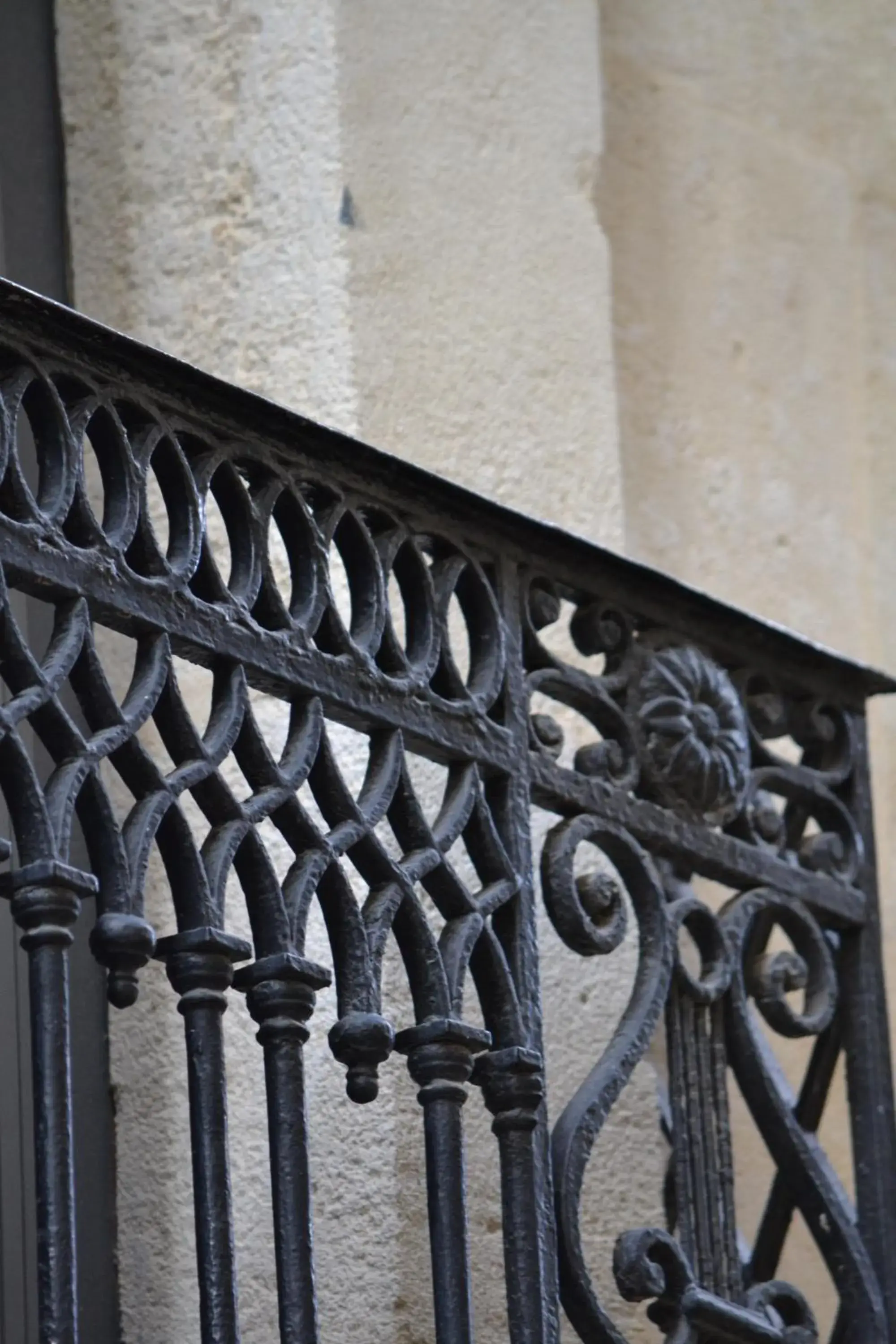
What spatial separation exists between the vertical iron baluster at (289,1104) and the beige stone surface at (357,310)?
524mm

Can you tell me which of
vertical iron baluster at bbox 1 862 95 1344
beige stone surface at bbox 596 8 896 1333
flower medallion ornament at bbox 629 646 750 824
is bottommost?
vertical iron baluster at bbox 1 862 95 1344

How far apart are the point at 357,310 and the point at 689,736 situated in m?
0.57

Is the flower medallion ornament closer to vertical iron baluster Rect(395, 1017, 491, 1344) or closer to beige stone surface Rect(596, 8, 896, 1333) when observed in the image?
vertical iron baluster Rect(395, 1017, 491, 1344)

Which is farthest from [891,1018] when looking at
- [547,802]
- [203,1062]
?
[203,1062]

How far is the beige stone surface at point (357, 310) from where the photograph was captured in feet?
7.36

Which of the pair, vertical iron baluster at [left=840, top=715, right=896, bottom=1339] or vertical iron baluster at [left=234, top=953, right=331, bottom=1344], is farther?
vertical iron baluster at [left=840, top=715, right=896, bottom=1339]

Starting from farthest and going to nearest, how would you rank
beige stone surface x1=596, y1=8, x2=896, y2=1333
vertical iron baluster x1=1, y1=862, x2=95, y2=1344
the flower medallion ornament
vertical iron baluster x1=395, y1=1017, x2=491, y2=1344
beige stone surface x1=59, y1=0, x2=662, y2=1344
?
beige stone surface x1=596, y1=8, x2=896, y2=1333, beige stone surface x1=59, y1=0, x2=662, y2=1344, the flower medallion ornament, vertical iron baluster x1=395, y1=1017, x2=491, y2=1344, vertical iron baluster x1=1, y1=862, x2=95, y2=1344

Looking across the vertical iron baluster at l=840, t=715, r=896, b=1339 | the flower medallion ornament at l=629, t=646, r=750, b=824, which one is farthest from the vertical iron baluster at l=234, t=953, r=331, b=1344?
the vertical iron baluster at l=840, t=715, r=896, b=1339

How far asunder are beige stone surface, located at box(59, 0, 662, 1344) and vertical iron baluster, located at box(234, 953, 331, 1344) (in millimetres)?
524

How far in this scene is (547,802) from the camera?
201 cm

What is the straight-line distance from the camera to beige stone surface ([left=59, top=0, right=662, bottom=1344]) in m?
2.24

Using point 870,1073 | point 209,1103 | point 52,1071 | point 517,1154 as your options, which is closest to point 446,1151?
point 517,1154

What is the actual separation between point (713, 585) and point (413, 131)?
67 cm

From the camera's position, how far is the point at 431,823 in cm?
237
